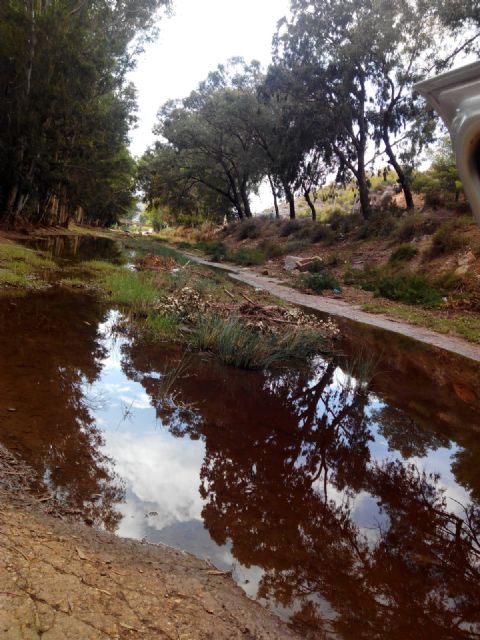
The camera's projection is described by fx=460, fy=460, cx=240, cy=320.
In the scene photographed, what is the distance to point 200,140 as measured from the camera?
1323 inches

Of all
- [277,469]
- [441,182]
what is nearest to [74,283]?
[277,469]

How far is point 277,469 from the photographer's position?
131 inches

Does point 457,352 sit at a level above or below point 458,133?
below

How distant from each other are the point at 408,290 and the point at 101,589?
1302 centimetres

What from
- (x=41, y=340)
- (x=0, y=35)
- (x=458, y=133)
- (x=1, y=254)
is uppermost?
(x=0, y=35)

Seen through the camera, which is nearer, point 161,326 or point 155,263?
point 161,326

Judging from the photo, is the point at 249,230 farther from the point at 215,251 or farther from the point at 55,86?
the point at 55,86

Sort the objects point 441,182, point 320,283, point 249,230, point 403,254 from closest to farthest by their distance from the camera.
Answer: point 320,283
point 403,254
point 441,182
point 249,230

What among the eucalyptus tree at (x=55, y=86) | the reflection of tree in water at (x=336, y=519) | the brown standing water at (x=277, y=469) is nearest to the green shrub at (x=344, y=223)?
the eucalyptus tree at (x=55, y=86)

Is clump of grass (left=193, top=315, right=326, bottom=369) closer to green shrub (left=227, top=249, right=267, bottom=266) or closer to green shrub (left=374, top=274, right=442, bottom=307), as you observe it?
green shrub (left=374, top=274, right=442, bottom=307)

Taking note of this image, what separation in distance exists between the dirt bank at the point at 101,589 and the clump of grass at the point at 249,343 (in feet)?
12.0

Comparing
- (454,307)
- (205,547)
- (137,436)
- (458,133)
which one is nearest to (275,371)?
(137,436)

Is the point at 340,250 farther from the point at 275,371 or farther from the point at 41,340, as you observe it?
the point at 41,340

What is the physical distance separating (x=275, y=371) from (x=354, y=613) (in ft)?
13.1
